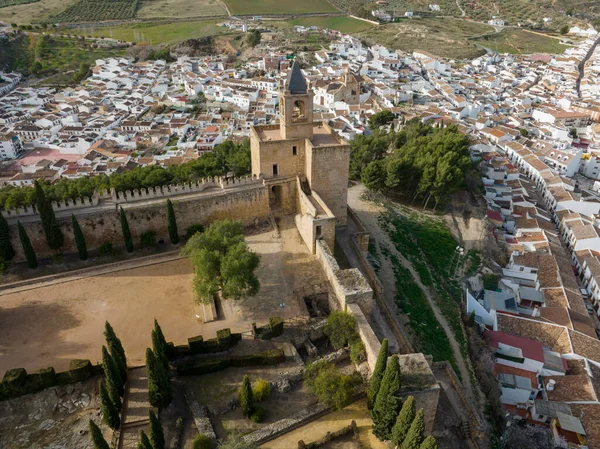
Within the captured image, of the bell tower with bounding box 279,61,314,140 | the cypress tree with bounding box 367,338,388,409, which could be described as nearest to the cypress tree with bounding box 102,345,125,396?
the cypress tree with bounding box 367,338,388,409

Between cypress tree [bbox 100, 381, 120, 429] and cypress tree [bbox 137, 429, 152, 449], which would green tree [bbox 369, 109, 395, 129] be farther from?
cypress tree [bbox 137, 429, 152, 449]

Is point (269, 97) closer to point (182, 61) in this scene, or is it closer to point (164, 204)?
point (182, 61)

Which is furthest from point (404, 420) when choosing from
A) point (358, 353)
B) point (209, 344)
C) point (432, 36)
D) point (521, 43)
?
point (521, 43)

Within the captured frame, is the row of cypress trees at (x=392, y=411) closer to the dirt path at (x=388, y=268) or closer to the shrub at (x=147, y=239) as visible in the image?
the dirt path at (x=388, y=268)

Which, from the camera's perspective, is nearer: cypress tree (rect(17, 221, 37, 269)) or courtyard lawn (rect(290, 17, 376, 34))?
cypress tree (rect(17, 221, 37, 269))

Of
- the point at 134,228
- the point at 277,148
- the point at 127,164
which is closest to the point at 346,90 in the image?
the point at 127,164

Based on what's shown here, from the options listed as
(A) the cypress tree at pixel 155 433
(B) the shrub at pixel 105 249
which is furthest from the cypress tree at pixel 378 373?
(B) the shrub at pixel 105 249
